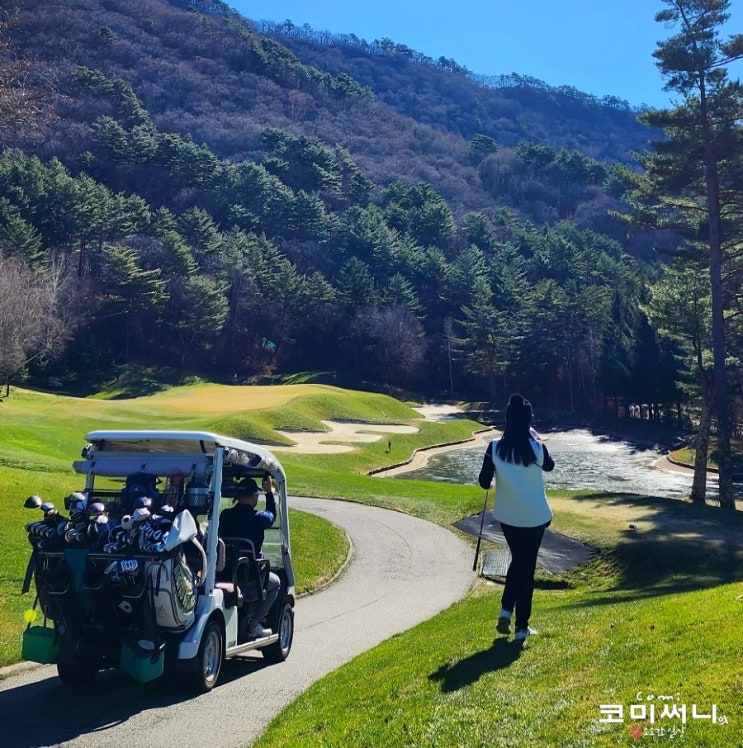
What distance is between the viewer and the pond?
139 ft

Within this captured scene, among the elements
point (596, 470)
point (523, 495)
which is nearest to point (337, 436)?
point (596, 470)

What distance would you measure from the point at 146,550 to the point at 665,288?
34.7m

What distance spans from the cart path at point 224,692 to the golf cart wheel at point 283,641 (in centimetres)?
14

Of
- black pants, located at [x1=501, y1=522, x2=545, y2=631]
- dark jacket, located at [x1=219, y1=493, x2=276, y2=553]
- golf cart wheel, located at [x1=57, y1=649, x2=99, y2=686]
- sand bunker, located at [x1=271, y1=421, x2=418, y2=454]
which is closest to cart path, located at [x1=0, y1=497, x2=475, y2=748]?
golf cart wheel, located at [x1=57, y1=649, x2=99, y2=686]

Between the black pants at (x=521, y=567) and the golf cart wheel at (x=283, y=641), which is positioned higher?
the black pants at (x=521, y=567)

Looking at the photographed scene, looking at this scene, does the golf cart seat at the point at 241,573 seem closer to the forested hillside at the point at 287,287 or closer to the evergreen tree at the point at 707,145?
the evergreen tree at the point at 707,145

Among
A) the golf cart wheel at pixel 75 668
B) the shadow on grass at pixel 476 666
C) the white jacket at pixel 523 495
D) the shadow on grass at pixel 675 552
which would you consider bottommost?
the shadow on grass at pixel 675 552

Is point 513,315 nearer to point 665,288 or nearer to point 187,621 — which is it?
point 665,288

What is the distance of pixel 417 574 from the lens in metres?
17.8

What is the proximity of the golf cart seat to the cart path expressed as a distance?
898 mm

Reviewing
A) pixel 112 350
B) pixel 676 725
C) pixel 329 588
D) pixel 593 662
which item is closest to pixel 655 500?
pixel 329 588

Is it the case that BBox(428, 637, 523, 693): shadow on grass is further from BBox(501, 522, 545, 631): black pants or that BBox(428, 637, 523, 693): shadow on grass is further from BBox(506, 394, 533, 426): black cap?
BBox(506, 394, 533, 426): black cap

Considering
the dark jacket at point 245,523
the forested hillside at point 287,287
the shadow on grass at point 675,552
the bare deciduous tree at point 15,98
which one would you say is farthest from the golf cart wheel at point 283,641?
the forested hillside at point 287,287

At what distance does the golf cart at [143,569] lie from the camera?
6.98 meters
